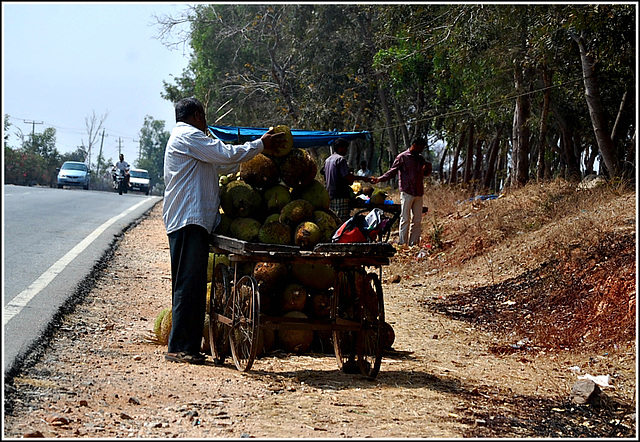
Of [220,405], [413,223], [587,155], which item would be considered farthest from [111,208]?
[587,155]

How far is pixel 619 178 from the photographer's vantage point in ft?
43.9

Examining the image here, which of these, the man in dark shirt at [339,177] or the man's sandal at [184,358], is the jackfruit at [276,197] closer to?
the man's sandal at [184,358]

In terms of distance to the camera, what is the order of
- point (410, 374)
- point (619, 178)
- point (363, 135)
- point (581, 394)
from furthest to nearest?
1. point (619, 178)
2. point (363, 135)
3. point (410, 374)
4. point (581, 394)

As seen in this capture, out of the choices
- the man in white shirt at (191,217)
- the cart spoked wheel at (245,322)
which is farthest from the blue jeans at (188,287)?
the cart spoked wheel at (245,322)

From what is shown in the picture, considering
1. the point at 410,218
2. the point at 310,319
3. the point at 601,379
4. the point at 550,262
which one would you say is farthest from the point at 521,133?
the point at 310,319

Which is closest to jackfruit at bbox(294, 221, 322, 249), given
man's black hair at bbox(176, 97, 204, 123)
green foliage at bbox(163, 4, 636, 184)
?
man's black hair at bbox(176, 97, 204, 123)

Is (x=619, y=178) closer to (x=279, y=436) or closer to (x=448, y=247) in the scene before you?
(x=448, y=247)

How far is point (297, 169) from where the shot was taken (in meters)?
6.46

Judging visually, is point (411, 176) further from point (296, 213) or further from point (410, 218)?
point (296, 213)

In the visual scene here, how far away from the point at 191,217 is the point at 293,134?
10.6 ft

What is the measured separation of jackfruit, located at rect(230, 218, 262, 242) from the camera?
6.07 m

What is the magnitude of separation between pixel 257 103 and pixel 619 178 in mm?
20770

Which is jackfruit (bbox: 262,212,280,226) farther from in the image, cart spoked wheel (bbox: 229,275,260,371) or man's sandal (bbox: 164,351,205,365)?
man's sandal (bbox: 164,351,205,365)

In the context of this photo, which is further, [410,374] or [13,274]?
[13,274]
